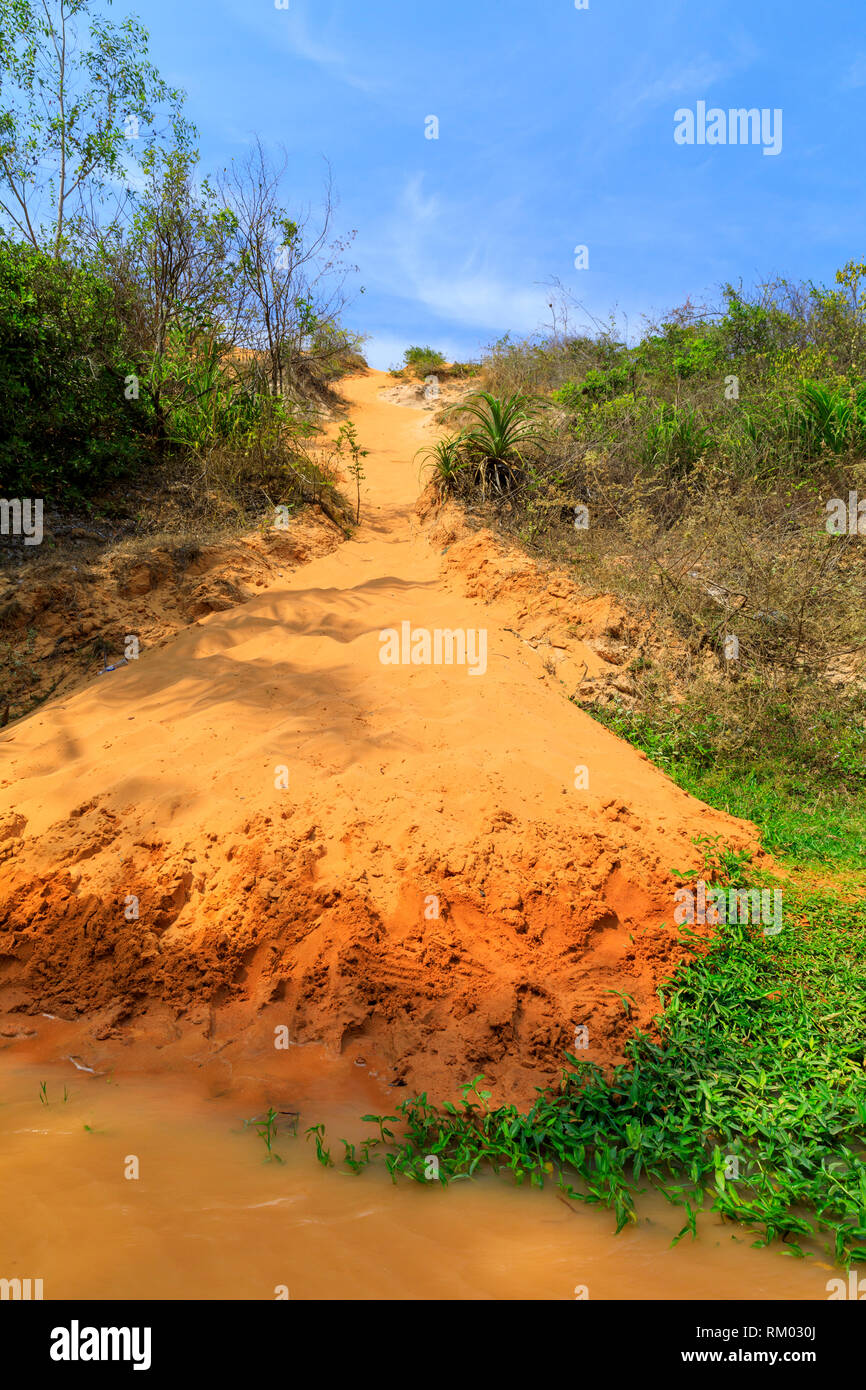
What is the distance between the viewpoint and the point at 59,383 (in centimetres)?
682

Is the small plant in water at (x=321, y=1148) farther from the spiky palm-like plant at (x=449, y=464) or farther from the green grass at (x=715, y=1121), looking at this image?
the spiky palm-like plant at (x=449, y=464)

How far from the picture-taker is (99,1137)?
87.8 inches

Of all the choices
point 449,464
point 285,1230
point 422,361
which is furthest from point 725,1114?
point 422,361

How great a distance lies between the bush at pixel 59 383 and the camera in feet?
21.1

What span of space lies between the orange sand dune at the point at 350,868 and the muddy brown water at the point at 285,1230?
51 cm

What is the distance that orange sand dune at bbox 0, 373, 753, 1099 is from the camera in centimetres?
290

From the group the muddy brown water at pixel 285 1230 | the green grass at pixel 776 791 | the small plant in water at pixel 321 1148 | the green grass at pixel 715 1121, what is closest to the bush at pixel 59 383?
the green grass at pixel 776 791

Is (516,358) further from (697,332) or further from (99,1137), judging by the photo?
(99,1137)

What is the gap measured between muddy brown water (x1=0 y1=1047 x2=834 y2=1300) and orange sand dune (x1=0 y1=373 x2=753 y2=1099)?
0.51 metres

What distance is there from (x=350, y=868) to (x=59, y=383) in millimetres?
5828

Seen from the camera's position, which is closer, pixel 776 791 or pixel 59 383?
pixel 776 791

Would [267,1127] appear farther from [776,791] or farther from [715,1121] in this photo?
[776,791]

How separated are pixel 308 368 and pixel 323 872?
39.4 ft

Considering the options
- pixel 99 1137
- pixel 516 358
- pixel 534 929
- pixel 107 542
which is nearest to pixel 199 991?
pixel 99 1137
